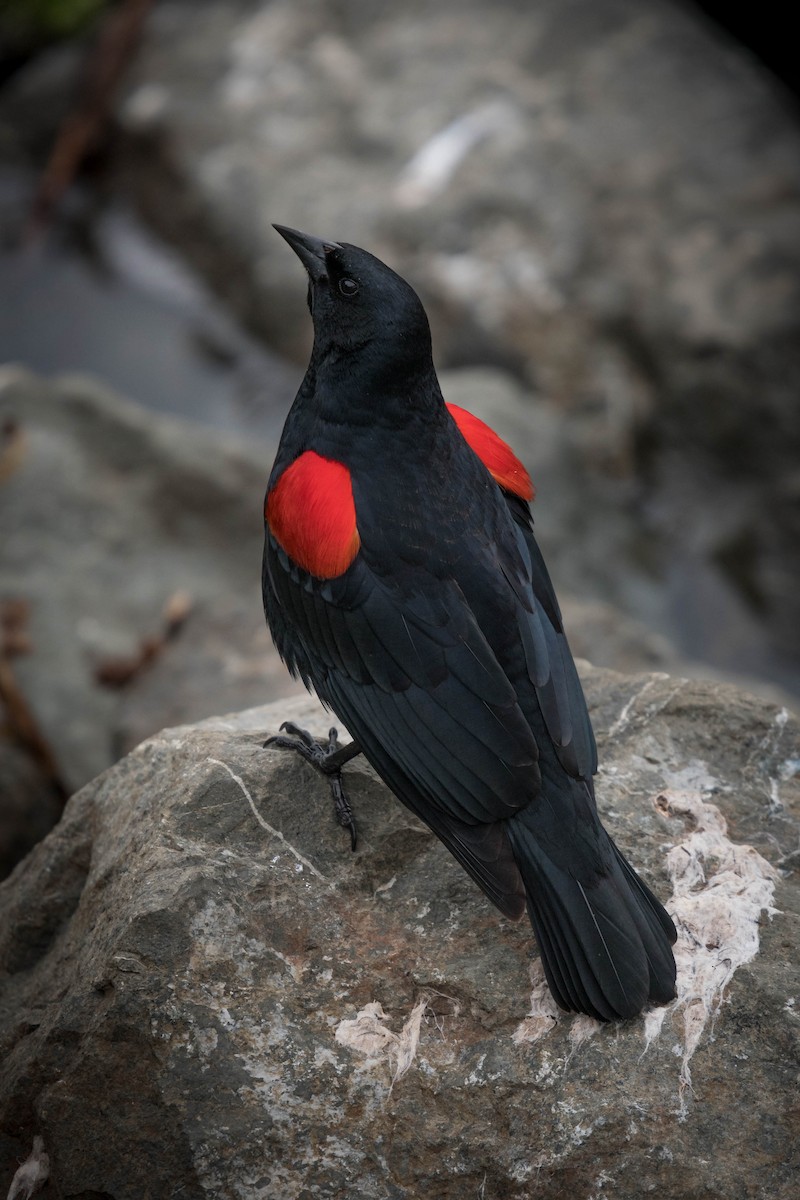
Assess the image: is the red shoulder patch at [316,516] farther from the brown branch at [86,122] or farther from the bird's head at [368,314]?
the brown branch at [86,122]

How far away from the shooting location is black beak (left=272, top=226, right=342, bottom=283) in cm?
361

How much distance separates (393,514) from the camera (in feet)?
11.0

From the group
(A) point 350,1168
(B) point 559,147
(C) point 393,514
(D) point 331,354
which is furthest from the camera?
(B) point 559,147

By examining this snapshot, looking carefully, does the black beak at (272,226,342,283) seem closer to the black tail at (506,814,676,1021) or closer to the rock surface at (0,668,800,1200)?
the rock surface at (0,668,800,1200)

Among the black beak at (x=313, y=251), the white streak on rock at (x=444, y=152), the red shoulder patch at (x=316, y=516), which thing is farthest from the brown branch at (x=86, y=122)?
the red shoulder patch at (x=316, y=516)

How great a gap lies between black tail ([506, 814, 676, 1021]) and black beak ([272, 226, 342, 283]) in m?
1.81

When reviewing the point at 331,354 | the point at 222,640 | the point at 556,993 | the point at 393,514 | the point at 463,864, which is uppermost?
the point at 331,354

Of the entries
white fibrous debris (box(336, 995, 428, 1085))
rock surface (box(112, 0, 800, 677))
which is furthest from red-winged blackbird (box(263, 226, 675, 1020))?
rock surface (box(112, 0, 800, 677))

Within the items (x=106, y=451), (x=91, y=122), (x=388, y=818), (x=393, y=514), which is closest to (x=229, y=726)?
(x=388, y=818)

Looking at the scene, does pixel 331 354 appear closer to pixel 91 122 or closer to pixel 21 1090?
pixel 21 1090

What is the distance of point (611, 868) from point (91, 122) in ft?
25.2

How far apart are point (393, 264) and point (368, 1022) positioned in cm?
551

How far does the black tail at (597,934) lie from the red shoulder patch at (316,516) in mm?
907

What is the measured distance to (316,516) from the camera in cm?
335
